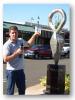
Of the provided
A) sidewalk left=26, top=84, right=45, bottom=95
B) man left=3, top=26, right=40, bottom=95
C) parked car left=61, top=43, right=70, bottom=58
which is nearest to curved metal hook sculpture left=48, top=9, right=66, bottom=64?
parked car left=61, top=43, right=70, bottom=58

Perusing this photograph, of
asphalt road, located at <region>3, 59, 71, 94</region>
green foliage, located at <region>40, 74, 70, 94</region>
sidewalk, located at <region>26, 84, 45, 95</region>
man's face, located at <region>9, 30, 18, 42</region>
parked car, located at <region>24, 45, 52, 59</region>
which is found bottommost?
sidewalk, located at <region>26, 84, 45, 95</region>

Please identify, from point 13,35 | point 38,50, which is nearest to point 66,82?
point 38,50

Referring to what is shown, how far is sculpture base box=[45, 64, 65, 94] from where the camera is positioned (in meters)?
6.39

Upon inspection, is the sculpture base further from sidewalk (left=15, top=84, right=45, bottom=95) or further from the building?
the building

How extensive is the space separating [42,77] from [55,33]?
1.76ft

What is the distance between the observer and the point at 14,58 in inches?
252

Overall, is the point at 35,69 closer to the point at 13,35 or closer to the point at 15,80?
the point at 15,80

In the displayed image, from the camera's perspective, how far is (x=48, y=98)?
6395mm

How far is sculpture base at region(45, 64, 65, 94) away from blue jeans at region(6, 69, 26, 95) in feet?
0.96

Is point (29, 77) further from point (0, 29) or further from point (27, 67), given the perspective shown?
point (0, 29)

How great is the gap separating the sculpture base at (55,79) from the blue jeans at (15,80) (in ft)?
0.96

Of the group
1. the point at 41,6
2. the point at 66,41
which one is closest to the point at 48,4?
the point at 41,6

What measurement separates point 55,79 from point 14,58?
1.77 ft

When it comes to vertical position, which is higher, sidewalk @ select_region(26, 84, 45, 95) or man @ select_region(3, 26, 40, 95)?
man @ select_region(3, 26, 40, 95)
